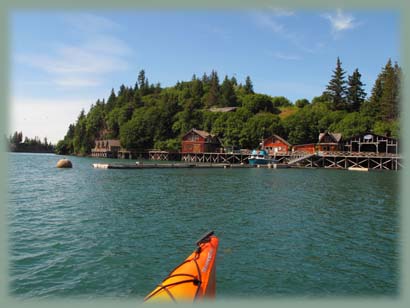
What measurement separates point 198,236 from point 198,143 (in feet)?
253

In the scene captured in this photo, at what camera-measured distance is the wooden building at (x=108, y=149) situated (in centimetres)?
11875

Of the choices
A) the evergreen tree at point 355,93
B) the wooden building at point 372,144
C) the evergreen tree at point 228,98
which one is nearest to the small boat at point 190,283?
the wooden building at point 372,144

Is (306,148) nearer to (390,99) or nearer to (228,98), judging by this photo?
(390,99)

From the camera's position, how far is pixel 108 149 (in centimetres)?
12081

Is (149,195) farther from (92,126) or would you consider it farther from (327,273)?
(92,126)

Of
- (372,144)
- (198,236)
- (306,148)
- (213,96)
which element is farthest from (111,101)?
(198,236)

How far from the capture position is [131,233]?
14.0 m

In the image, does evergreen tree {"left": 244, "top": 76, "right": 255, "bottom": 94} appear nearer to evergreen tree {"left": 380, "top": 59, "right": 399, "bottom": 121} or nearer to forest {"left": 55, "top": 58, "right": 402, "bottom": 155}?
forest {"left": 55, "top": 58, "right": 402, "bottom": 155}

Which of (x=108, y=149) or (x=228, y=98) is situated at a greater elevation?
(x=228, y=98)

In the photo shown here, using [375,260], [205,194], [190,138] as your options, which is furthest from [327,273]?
[190,138]

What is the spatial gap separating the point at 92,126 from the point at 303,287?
6049 inches

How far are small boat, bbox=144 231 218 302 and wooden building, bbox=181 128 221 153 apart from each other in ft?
265

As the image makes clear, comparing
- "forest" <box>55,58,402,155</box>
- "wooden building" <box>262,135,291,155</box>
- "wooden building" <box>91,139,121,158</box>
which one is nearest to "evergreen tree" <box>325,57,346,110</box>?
"forest" <box>55,58,402,155</box>

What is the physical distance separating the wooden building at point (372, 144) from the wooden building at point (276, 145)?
46.2 feet
